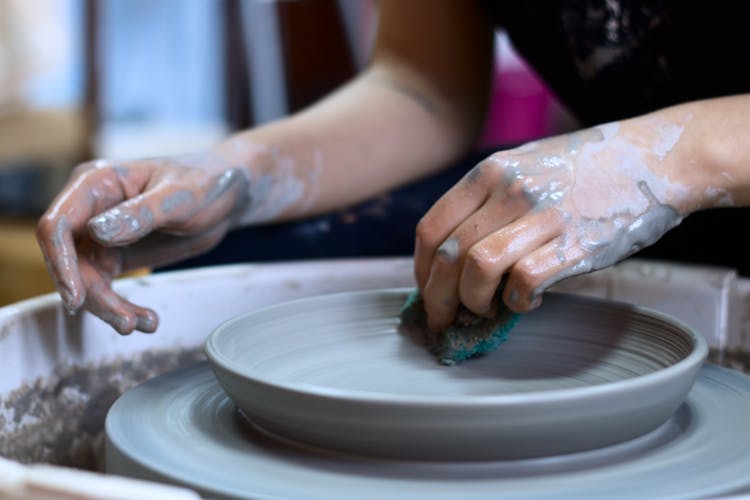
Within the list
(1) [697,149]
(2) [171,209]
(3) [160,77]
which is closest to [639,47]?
(1) [697,149]

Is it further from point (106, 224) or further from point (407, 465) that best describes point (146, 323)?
point (407, 465)

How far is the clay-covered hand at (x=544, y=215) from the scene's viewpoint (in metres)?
0.84

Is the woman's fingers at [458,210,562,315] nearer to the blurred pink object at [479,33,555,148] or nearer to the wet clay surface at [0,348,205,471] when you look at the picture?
the wet clay surface at [0,348,205,471]

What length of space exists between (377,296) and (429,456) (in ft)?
1.12

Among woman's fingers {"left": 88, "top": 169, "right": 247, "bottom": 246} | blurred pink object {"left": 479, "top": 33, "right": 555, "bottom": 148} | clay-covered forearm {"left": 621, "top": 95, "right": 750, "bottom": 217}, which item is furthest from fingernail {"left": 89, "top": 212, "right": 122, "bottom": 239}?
blurred pink object {"left": 479, "top": 33, "right": 555, "bottom": 148}

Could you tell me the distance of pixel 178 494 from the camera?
60 cm

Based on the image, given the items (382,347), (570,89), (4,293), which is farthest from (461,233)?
(4,293)

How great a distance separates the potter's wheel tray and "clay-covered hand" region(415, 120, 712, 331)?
87 millimetres

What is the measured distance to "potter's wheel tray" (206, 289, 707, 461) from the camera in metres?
0.72

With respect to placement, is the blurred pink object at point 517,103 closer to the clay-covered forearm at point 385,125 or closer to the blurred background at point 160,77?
the blurred background at point 160,77

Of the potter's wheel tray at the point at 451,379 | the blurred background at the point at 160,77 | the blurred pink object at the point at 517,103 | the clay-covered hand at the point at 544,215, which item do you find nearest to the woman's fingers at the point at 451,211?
the clay-covered hand at the point at 544,215

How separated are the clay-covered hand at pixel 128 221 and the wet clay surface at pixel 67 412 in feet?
0.36

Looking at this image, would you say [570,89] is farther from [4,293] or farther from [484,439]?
[4,293]

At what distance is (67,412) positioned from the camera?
1.06m
